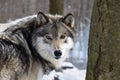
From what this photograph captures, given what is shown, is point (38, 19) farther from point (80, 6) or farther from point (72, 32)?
point (80, 6)

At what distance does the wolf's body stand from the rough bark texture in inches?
62.2

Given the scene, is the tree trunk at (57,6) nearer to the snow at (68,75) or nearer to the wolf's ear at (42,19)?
the snow at (68,75)

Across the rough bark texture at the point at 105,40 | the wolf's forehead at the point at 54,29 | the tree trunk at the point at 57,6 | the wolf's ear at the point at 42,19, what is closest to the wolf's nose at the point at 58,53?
the wolf's forehead at the point at 54,29

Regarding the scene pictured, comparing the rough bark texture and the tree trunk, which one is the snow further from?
the rough bark texture

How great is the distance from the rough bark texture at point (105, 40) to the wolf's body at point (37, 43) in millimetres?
1580

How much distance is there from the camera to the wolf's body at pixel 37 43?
4832 millimetres

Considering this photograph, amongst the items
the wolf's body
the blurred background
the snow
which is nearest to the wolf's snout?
the wolf's body

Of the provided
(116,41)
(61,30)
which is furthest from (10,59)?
(116,41)

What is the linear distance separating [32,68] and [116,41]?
7.01 ft

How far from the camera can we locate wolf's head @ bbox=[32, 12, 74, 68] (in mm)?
5105

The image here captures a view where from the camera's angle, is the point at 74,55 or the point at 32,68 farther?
the point at 74,55

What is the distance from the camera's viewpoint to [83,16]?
1361 cm

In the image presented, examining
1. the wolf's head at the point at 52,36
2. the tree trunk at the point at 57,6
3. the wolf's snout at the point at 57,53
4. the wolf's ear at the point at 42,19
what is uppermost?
the tree trunk at the point at 57,6

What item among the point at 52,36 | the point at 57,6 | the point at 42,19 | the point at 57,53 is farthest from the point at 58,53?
the point at 57,6
